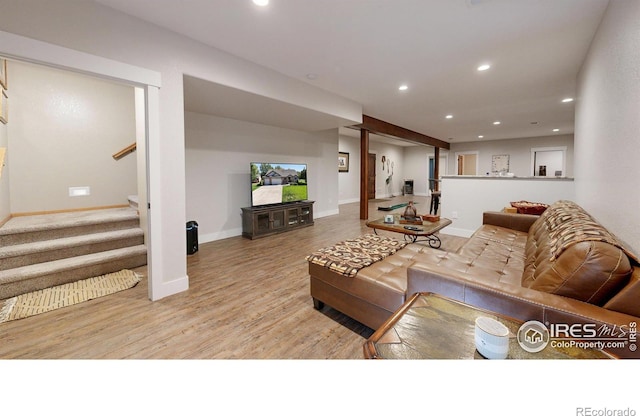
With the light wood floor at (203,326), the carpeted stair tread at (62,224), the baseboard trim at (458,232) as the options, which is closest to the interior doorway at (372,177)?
the baseboard trim at (458,232)

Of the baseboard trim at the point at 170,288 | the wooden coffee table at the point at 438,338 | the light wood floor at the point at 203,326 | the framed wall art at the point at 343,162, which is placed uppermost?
the framed wall art at the point at 343,162

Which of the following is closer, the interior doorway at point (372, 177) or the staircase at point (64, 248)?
the staircase at point (64, 248)

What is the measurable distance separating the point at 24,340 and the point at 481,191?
5937 mm

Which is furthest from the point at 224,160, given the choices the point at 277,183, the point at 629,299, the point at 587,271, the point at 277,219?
the point at 629,299

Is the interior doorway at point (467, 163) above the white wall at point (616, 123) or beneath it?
above

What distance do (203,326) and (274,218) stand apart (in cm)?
302

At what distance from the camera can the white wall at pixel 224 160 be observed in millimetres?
4285

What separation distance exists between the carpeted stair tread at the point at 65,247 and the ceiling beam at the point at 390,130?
4506mm

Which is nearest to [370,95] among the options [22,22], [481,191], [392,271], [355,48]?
[355,48]

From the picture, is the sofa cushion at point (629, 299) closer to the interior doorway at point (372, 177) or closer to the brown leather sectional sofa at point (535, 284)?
Result: the brown leather sectional sofa at point (535, 284)

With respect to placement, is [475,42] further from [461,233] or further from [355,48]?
[461,233]

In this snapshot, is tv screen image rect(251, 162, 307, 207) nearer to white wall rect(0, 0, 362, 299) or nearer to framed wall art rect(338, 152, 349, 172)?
white wall rect(0, 0, 362, 299)
